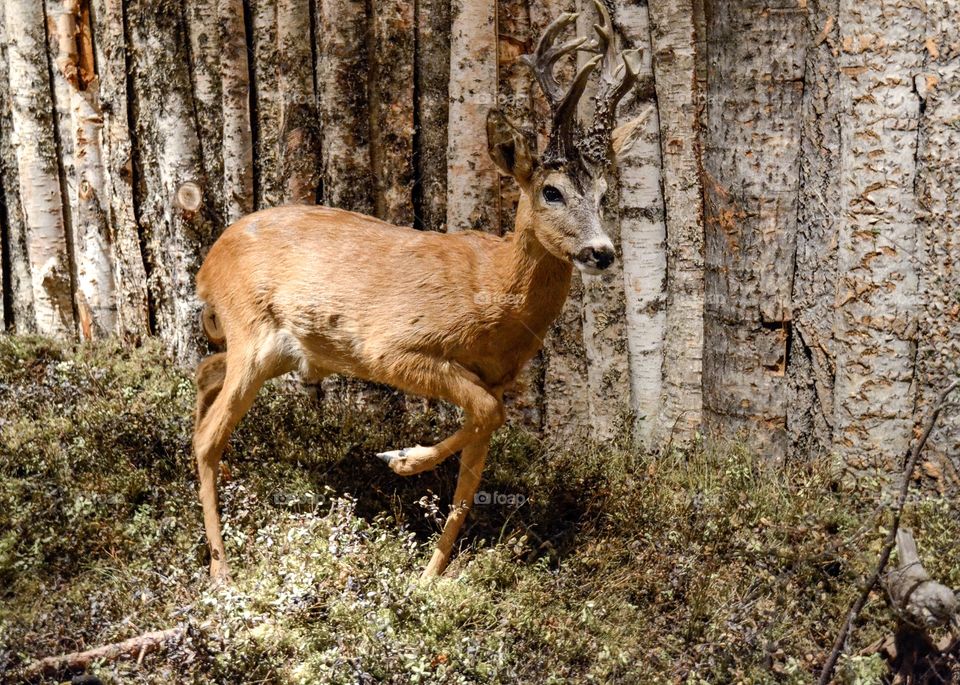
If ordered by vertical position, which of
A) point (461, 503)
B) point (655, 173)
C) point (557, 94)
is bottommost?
point (461, 503)

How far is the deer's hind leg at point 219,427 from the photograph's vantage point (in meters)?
6.41

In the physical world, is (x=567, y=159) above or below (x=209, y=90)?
below

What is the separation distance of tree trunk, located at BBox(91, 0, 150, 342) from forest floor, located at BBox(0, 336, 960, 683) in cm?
107

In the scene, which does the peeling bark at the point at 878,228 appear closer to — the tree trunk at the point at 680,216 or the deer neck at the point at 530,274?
the tree trunk at the point at 680,216

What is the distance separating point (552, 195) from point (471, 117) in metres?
1.79

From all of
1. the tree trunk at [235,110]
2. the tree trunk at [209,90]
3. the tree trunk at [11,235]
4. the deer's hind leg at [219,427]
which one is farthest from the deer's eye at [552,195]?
the tree trunk at [11,235]

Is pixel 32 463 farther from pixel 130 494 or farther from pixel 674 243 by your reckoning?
pixel 674 243

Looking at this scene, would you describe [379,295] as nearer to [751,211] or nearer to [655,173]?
[655,173]

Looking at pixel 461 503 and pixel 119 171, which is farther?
pixel 119 171

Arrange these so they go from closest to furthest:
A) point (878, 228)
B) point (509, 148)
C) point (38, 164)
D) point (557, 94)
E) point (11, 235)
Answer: point (557, 94) < point (509, 148) < point (878, 228) < point (38, 164) < point (11, 235)

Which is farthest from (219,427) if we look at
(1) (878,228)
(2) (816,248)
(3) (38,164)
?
(1) (878,228)

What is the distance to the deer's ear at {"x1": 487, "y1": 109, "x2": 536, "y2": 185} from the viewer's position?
5.61 metres

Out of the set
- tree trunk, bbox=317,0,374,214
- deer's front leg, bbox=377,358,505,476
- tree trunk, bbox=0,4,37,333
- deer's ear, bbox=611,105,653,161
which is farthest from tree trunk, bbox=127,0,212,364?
deer's ear, bbox=611,105,653,161

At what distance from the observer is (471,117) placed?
7254 millimetres
